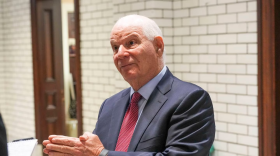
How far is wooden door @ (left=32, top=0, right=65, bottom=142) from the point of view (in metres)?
6.09

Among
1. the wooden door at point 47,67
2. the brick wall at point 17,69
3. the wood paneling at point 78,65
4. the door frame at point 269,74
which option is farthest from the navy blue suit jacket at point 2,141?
the brick wall at point 17,69

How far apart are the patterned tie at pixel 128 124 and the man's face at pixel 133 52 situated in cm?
14

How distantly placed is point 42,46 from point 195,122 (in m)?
4.86

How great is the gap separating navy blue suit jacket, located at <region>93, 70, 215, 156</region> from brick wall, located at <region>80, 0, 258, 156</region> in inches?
63.2

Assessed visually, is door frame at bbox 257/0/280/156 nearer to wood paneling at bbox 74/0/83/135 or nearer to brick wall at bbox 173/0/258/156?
brick wall at bbox 173/0/258/156

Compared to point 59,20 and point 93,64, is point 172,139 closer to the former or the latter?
point 93,64

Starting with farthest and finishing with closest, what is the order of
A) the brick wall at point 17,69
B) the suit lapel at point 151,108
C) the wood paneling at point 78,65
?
the brick wall at point 17,69, the wood paneling at point 78,65, the suit lapel at point 151,108

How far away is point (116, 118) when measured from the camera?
1.98 meters

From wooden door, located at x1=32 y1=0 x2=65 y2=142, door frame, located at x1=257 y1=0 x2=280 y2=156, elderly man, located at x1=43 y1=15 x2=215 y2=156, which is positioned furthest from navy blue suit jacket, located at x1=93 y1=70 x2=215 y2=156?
wooden door, located at x1=32 y1=0 x2=65 y2=142

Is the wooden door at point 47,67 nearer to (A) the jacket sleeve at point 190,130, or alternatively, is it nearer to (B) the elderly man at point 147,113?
(B) the elderly man at point 147,113

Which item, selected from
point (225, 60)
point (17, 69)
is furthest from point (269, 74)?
point (17, 69)

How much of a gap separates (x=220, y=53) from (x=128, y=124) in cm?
185

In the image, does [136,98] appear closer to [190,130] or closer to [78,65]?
[190,130]

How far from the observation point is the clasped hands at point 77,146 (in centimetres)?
171
